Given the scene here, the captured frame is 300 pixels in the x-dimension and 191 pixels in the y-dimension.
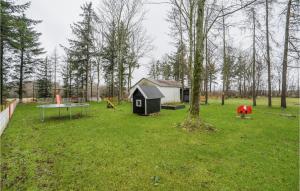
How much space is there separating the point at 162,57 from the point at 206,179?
38604mm

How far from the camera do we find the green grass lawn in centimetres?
366

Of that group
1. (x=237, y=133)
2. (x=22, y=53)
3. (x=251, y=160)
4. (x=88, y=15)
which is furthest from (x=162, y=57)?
(x=251, y=160)

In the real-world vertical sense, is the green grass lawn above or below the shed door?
below

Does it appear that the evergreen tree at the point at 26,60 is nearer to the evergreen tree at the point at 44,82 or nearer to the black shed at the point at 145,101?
the evergreen tree at the point at 44,82

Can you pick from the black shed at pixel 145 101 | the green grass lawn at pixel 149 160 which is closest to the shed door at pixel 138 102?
the black shed at pixel 145 101

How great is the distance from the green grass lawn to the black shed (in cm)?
467

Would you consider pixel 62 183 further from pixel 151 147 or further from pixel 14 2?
pixel 14 2

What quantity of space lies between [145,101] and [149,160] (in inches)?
306

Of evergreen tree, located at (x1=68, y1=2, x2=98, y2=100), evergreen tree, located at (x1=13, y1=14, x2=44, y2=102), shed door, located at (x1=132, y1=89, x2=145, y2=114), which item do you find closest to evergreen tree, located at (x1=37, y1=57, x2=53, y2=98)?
evergreen tree, located at (x1=13, y1=14, x2=44, y2=102)

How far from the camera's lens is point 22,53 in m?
23.0

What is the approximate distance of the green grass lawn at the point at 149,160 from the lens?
366cm

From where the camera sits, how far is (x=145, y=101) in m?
12.4

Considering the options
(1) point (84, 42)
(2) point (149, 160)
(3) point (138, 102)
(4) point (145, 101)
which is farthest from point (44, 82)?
(2) point (149, 160)

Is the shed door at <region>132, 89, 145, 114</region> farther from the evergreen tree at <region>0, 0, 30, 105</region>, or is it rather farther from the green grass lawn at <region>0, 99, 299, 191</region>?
the evergreen tree at <region>0, 0, 30, 105</region>
